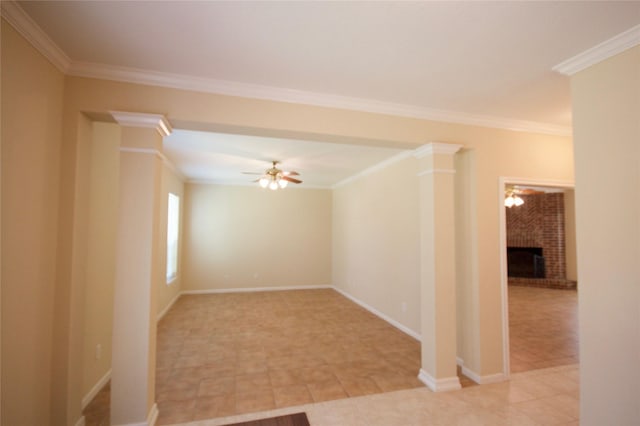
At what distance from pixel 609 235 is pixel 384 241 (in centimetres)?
327

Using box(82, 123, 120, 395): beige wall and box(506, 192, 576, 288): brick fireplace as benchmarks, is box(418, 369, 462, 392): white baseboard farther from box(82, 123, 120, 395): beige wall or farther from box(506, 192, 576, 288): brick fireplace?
box(506, 192, 576, 288): brick fireplace

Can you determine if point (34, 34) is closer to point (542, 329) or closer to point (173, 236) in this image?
point (173, 236)

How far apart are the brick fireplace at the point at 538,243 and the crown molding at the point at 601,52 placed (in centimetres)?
770

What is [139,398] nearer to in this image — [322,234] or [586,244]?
[586,244]

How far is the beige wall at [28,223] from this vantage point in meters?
1.52

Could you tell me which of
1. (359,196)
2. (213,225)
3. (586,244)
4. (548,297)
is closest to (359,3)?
(586,244)

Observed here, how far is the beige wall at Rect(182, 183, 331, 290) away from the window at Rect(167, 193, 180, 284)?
17.6 inches

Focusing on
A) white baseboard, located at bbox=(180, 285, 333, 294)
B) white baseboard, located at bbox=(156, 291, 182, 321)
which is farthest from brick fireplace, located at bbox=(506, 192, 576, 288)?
white baseboard, located at bbox=(156, 291, 182, 321)

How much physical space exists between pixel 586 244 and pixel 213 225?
6.55m

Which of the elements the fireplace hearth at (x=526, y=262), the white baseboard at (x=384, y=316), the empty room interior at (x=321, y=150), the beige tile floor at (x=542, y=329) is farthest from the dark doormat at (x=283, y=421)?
the fireplace hearth at (x=526, y=262)

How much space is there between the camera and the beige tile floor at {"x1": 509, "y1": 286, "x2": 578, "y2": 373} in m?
3.37

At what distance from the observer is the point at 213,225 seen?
6.80 metres

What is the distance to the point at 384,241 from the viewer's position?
4949mm

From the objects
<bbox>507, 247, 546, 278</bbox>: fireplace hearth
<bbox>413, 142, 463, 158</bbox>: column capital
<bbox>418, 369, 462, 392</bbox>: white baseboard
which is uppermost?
<bbox>413, 142, 463, 158</bbox>: column capital
